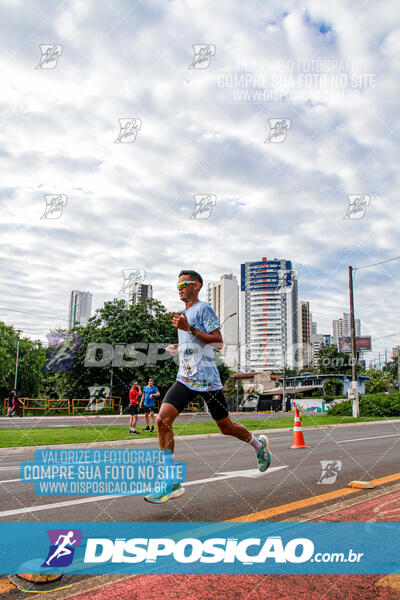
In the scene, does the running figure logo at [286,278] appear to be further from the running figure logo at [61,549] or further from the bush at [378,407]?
the running figure logo at [61,549]

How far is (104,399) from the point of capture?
35.6m

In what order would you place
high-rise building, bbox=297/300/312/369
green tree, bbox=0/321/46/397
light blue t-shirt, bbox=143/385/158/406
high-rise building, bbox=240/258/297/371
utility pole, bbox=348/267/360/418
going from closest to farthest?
light blue t-shirt, bbox=143/385/158/406 → utility pole, bbox=348/267/360/418 → green tree, bbox=0/321/46/397 → high-rise building, bbox=297/300/312/369 → high-rise building, bbox=240/258/297/371

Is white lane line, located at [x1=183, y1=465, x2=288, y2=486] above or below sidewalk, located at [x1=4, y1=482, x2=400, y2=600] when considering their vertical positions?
below

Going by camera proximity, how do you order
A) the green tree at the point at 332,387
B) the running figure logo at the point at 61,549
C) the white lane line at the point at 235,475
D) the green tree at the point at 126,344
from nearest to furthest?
the running figure logo at the point at 61,549
the white lane line at the point at 235,475
the green tree at the point at 126,344
the green tree at the point at 332,387

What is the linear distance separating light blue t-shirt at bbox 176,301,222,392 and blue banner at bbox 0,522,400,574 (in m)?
1.05

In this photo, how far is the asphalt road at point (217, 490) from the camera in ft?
13.3

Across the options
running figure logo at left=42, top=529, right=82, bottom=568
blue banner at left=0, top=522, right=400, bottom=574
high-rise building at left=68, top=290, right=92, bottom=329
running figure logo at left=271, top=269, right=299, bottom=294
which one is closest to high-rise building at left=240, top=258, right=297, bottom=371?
high-rise building at left=68, top=290, right=92, bottom=329

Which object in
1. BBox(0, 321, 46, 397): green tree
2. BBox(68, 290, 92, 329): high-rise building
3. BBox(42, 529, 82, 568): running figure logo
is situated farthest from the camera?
BBox(68, 290, 92, 329): high-rise building

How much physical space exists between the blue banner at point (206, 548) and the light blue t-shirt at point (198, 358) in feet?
3.46

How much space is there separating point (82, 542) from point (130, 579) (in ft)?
2.70

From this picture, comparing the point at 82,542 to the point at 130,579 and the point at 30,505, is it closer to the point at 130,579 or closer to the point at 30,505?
the point at 130,579

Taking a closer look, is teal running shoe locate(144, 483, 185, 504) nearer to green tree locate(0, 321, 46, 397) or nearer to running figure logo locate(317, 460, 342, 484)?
running figure logo locate(317, 460, 342, 484)

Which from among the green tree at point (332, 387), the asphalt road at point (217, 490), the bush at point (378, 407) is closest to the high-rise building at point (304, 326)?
the green tree at point (332, 387)

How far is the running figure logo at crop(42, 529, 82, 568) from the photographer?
8.93 feet
